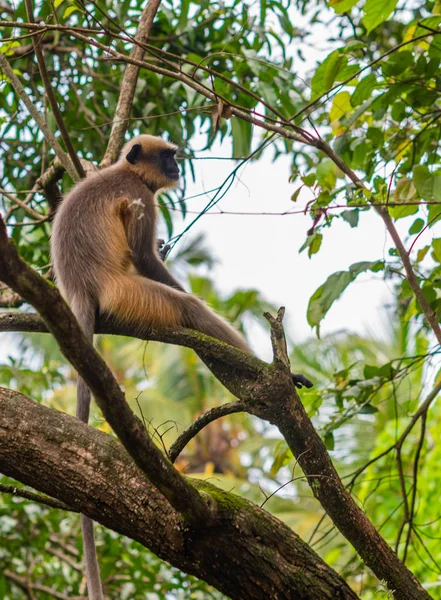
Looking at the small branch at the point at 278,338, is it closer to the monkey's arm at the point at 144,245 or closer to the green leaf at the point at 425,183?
the green leaf at the point at 425,183

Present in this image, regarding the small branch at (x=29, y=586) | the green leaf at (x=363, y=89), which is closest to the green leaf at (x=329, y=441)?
the green leaf at (x=363, y=89)

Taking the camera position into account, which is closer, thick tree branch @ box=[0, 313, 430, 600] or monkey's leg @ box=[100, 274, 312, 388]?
thick tree branch @ box=[0, 313, 430, 600]

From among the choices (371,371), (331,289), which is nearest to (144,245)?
(331,289)

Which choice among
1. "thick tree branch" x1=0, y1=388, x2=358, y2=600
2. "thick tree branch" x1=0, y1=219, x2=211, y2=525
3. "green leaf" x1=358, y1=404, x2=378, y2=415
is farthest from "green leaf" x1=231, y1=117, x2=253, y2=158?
"thick tree branch" x1=0, y1=219, x2=211, y2=525

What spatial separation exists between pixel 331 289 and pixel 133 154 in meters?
1.50

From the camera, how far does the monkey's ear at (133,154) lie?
3604 millimetres

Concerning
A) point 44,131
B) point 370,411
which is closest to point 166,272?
point 44,131

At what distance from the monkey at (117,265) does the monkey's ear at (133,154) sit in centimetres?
14

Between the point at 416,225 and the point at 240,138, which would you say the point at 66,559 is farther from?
the point at 416,225

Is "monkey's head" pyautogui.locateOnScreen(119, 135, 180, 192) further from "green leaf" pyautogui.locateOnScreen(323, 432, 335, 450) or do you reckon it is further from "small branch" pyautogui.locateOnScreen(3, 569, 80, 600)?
Result: "small branch" pyautogui.locateOnScreen(3, 569, 80, 600)

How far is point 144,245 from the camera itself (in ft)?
10.5

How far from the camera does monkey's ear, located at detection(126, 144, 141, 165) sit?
3.60 m

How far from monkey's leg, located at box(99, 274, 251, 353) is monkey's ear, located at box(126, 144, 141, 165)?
0.79 metres

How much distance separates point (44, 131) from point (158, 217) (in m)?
0.95
